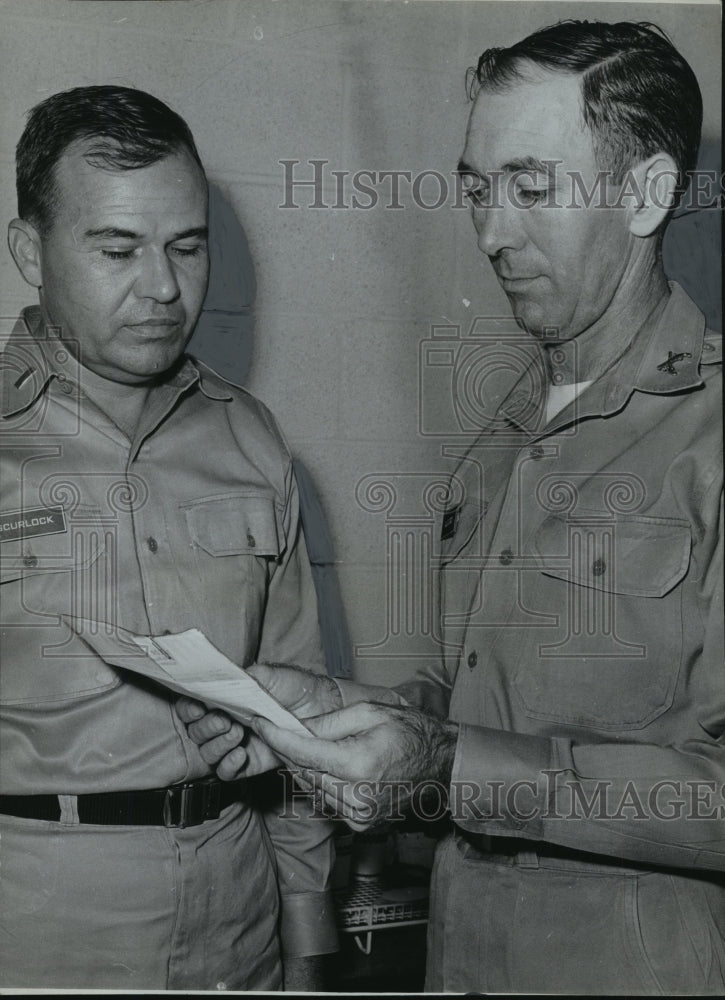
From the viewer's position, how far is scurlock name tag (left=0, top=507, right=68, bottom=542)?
1.71 meters

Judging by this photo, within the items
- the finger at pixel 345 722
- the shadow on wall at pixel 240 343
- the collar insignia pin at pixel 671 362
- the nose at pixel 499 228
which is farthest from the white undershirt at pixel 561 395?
the finger at pixel 345 722

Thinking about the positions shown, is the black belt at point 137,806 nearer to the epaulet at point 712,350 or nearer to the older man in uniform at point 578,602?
the older man in uniform at point 578,602

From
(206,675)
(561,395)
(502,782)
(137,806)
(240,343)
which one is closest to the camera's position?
(206,675)

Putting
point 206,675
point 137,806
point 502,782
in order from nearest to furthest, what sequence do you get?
point 206,675 → point 502,782 → point 137,806

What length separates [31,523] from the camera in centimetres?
172

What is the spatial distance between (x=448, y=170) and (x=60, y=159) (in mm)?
622

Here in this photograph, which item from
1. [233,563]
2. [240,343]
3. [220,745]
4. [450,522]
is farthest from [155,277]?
[220,745]

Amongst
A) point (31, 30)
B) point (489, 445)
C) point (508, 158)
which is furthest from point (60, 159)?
point (489, 445)

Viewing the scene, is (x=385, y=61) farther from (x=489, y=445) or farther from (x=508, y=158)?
(x=489, y=445)

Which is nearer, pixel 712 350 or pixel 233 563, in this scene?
pixel 712 350

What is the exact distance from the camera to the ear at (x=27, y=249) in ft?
5.73

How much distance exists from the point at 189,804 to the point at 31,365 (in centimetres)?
73

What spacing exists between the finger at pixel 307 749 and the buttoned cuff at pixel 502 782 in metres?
0.19

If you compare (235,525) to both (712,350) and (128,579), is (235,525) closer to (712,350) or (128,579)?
(128,579)
